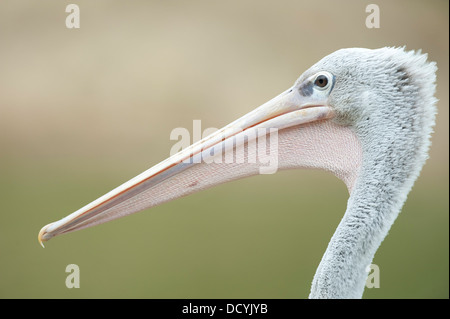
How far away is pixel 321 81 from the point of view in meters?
1.46

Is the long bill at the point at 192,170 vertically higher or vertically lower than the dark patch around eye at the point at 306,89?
lower

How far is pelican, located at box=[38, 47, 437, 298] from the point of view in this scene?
136cm

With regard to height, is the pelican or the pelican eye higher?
the pelican eye

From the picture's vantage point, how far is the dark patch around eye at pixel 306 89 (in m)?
1.47

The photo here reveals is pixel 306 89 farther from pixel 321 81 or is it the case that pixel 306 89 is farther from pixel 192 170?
pixel 192 170

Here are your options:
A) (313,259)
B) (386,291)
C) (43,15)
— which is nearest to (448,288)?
(386,291)

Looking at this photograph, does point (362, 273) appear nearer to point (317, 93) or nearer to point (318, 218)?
point (317, 93)

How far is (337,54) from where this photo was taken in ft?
4.76

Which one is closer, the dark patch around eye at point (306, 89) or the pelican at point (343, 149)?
the pelican at point (343, 149)

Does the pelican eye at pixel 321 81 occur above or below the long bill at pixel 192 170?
above

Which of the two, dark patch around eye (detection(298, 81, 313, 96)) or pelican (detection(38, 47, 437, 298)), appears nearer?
pelican (detection(38, 47, 437, 298))

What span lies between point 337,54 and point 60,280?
356 centimetres

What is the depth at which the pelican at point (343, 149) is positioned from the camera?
1.36m

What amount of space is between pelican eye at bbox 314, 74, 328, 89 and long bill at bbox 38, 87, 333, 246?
2.1 inches
